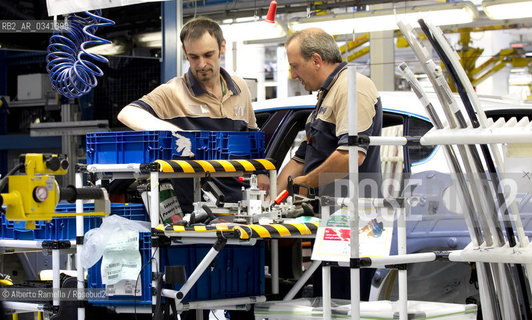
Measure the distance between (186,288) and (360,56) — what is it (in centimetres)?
620

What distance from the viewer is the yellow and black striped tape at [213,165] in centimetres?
407

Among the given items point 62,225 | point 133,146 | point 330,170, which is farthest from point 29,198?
point 62,225

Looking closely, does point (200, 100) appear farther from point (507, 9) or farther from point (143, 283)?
point (507, 9)

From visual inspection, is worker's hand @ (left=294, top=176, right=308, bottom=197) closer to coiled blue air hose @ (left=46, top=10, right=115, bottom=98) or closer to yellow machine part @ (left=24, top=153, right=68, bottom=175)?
yellow machine part @ (left=24, top=153, right=68, bottom=175)

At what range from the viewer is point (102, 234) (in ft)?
13.9

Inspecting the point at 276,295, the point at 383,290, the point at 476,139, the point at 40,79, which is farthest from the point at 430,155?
the point at 40,79

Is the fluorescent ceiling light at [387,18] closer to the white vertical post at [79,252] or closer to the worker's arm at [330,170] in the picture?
the worker's arm at [330,170]

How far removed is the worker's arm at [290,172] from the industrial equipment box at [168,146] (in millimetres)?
337

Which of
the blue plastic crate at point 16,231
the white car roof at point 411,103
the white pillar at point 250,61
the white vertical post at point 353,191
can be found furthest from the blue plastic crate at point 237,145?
the white pillar at point 250,61

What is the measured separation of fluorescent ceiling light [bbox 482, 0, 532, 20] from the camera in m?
8.13

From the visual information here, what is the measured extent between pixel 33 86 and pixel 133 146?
5.80 meters

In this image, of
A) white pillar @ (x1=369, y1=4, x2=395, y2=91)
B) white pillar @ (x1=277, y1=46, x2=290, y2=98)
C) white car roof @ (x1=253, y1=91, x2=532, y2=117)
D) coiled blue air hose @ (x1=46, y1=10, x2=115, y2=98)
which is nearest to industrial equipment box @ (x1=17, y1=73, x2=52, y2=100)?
white pillar @ (x1=277, y1=46, x2=290, y2=98)

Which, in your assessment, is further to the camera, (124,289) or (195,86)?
(195,86)

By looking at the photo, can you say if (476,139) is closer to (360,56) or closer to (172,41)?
(172,41)
